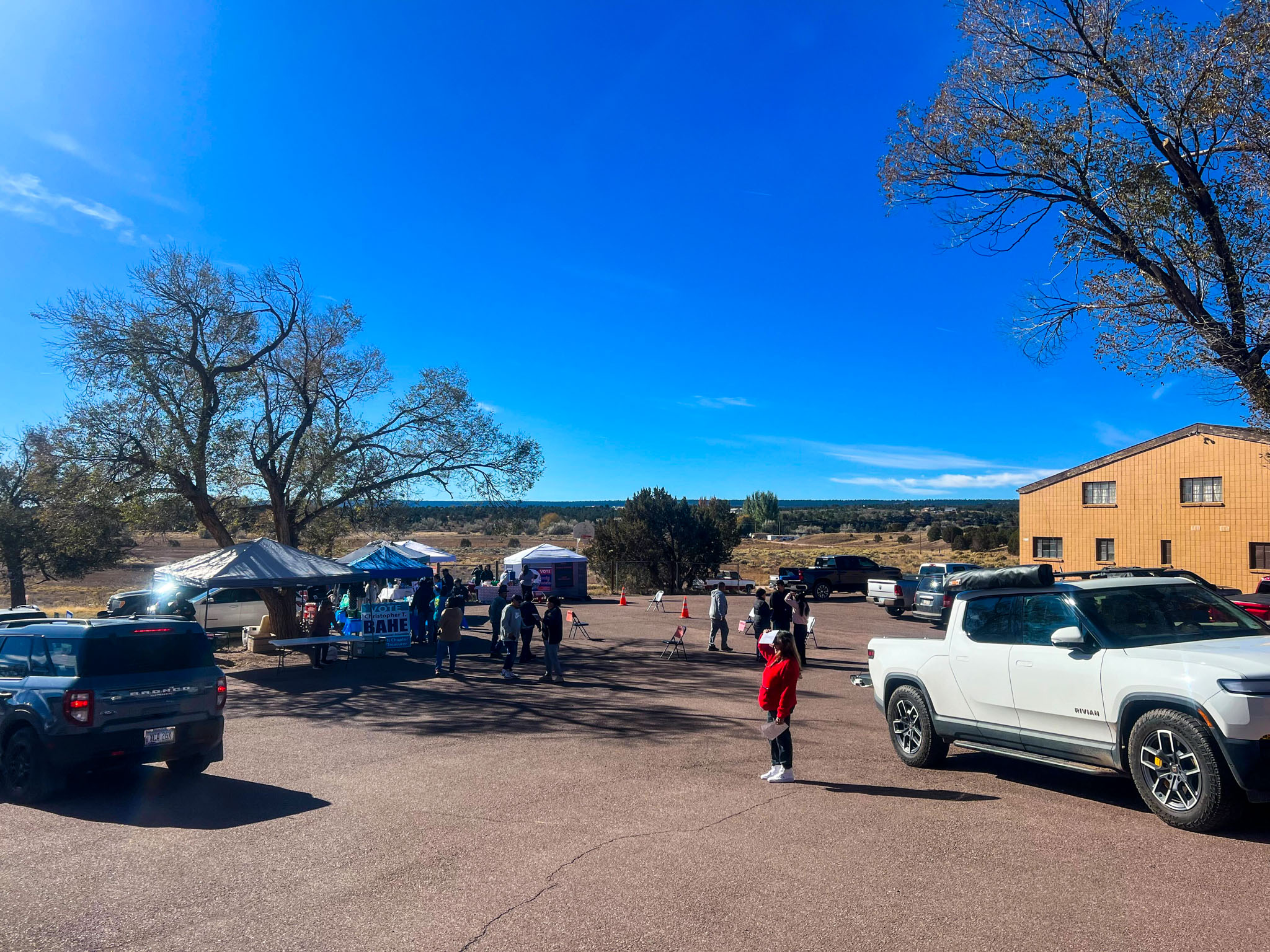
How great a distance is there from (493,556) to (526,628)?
5538 cm

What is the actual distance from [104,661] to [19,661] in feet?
3.16

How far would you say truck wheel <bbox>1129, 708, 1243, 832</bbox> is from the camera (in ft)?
19.4

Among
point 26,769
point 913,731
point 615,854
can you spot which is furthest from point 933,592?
point 26,769

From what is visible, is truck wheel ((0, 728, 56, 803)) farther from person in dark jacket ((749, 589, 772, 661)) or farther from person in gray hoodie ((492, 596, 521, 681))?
person in dark jacket ((749, 589, 772, 661))

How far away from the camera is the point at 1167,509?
31.2 m

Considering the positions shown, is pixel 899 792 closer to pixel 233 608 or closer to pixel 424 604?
pixel 424 604

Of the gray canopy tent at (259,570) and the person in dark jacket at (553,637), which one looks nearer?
the person in dark jacket at (553,637)

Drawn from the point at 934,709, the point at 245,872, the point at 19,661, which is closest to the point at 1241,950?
the point at 934,709

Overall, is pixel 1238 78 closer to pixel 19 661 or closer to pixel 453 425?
pixel 19 661

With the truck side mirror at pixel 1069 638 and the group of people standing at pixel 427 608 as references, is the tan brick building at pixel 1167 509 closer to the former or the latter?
the group of people standing at pixel 427 608

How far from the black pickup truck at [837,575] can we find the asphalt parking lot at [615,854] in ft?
79.1

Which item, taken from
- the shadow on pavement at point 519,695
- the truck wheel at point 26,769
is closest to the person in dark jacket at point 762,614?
the shadow on pavement at point 519,695

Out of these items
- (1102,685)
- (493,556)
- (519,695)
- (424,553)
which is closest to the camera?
(1102,685)

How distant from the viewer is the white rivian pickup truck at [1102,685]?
593 cm
